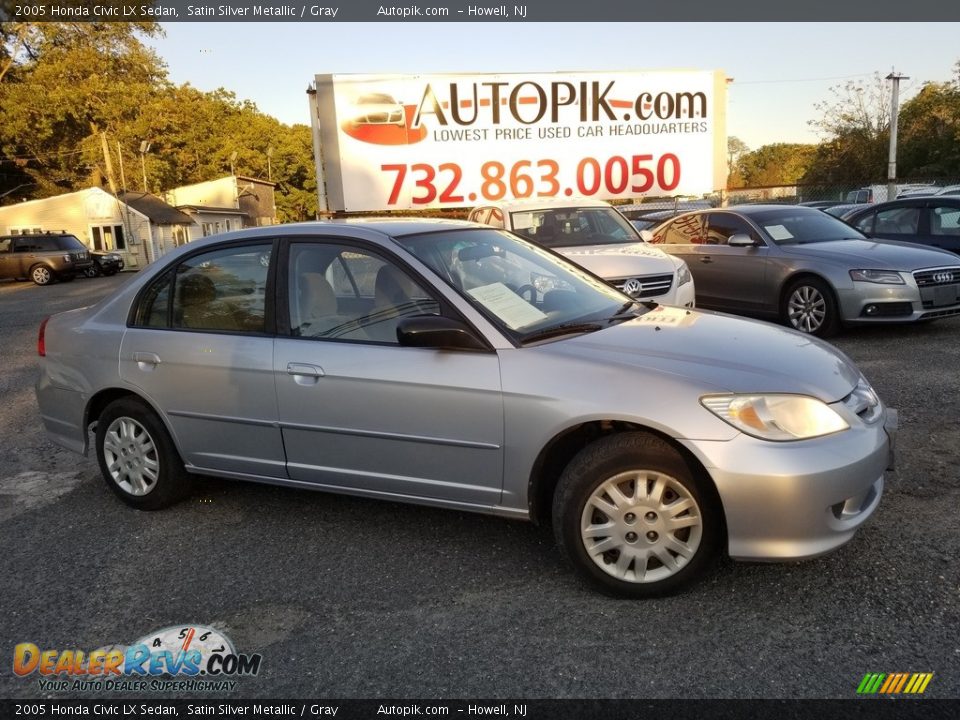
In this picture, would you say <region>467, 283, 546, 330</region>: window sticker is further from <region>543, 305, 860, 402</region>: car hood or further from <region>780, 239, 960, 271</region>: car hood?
<region>780, 239, 960, 271</region>: car hood

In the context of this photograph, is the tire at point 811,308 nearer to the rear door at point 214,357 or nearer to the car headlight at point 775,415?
the car headlight at point 775,415

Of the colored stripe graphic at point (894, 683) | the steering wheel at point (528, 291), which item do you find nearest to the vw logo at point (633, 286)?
the steering wheel at point (528, 291)

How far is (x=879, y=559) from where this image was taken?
3371 millimetres

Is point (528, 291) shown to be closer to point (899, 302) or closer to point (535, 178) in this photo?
point (899, 302)

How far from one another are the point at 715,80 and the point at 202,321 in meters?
12.0

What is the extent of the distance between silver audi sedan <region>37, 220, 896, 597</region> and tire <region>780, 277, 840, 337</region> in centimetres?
486

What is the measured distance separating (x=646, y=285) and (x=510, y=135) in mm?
6683

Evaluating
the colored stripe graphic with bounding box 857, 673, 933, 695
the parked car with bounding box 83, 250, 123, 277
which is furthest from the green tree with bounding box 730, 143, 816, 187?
the colored stripe graphic with bounding box 857, 673, 933, 695

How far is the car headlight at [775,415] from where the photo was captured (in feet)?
9.66

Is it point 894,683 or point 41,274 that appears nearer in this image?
point 894,683

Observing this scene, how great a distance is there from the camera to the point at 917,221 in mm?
9852

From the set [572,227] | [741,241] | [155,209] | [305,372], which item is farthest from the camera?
[155,209]

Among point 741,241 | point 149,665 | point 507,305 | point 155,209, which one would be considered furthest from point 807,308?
point 155,209
